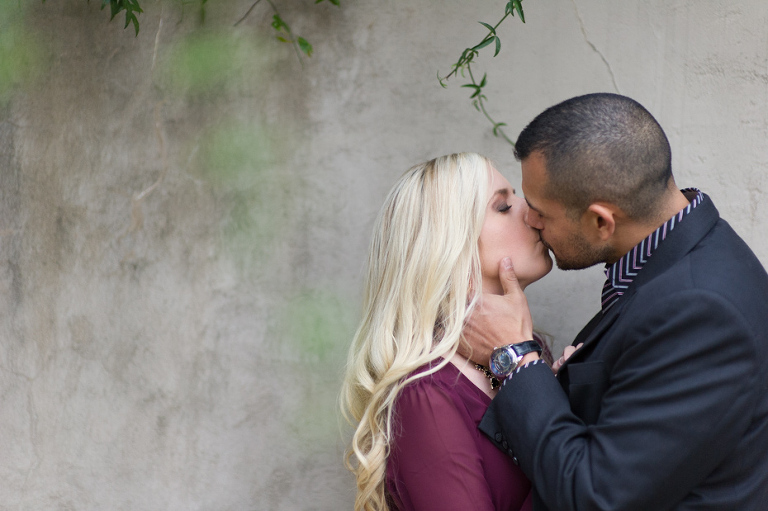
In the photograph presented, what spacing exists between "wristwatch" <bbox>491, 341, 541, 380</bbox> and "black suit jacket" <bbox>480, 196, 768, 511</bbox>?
0.09 metres

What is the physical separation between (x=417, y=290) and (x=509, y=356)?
0.35 m

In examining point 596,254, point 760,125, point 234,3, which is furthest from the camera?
point 234,3

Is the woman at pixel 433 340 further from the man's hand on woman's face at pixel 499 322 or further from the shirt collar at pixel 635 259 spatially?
the shirt collar at pixel 635 259

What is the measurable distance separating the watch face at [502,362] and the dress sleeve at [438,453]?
15 centimetres

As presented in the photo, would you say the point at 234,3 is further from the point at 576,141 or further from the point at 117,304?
the point at 576,141

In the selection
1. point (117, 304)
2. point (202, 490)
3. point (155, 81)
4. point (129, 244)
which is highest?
point (155, 81)

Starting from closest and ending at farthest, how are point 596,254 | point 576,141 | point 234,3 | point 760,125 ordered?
point 576,141 < point 596,254 < point 760,125 < point 234,3

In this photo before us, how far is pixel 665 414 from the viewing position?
1.52 meters

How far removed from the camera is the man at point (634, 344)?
1534 mm

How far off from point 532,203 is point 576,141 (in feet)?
0.74

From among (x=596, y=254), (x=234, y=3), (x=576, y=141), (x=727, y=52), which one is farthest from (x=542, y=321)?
(x=234, y=3)

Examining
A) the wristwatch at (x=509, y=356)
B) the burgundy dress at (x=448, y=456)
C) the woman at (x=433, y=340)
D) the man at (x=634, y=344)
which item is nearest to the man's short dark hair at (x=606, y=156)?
the man at (x=634, y=344)

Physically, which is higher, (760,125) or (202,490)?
(760,125)

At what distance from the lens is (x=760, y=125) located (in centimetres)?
244
